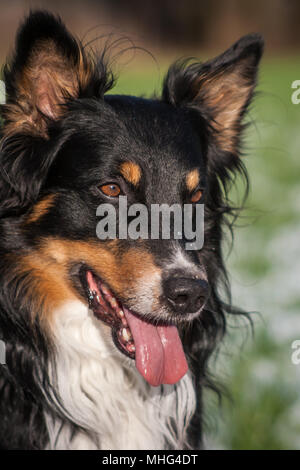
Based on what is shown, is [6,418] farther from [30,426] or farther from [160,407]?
[160,407]

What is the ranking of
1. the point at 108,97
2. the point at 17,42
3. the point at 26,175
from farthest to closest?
the point at 108,97 < the point at 26,175 < the point at 17,42

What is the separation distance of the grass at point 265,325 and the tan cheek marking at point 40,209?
1.21 m

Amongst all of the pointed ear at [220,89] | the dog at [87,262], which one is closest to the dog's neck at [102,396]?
the dog at [87,262]

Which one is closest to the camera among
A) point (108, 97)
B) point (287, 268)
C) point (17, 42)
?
point (17, 42)

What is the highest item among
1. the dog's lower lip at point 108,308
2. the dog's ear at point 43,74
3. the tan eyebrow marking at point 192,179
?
the dog's ear at point 43,74

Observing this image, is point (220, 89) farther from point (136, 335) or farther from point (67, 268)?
point (136, 335)

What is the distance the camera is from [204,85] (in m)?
4.04

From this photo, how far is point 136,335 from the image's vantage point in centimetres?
345

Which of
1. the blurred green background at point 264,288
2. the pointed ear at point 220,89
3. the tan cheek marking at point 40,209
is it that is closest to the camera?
the tan cheek marking at point 40,209

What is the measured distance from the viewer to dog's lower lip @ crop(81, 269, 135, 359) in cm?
345

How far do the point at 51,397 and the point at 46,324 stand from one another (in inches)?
16.3

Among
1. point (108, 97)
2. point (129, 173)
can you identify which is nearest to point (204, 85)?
point (108, 97)

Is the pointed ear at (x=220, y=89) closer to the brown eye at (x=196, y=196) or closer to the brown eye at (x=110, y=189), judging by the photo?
the brown eye at (x=196, y=196)

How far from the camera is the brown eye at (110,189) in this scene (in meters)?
3.45
